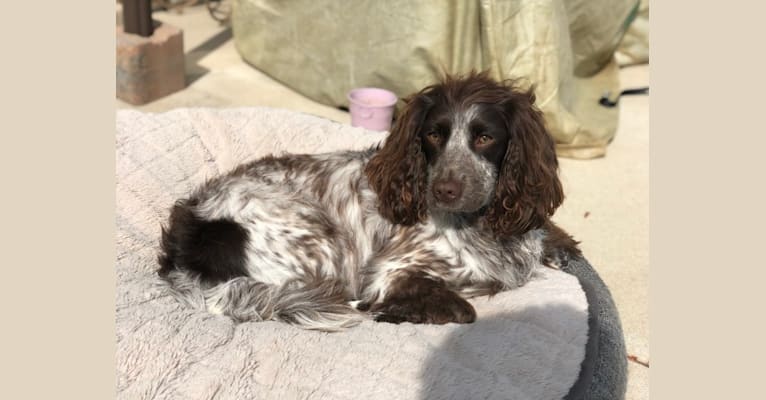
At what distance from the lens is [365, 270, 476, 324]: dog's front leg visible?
10.4ft

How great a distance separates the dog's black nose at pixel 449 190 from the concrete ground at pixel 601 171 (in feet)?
4.60

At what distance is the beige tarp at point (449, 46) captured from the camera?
548 centimetres

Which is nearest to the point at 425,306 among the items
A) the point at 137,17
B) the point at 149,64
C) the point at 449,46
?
the point at 449,46

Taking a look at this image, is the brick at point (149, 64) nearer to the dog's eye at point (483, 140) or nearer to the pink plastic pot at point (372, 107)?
the pink plastic pot at point (372, 107)

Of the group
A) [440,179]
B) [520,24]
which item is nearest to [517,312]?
[440,179]

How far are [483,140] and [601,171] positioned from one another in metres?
2.91

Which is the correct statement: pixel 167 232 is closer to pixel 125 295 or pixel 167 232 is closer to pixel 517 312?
pixel 125 295

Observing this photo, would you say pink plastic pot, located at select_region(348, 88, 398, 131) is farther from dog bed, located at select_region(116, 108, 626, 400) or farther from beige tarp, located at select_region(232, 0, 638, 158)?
dog bed, located at select_region(116, 108, 626, 400)

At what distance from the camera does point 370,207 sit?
3.60m

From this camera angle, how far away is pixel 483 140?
312 centimetres

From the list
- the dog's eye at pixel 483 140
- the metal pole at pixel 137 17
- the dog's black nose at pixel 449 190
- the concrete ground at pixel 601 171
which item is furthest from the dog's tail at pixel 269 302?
the metal pole at pixel 137 17

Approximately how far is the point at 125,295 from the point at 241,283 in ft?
1.55

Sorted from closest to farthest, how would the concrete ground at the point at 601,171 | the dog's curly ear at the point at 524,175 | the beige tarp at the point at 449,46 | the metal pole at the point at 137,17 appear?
the dog's curly ear at the point at 524,175
the concrete ground at the point at 601,171
the beige tarp at the point at 449,46
the metal pole at the point at 137,17

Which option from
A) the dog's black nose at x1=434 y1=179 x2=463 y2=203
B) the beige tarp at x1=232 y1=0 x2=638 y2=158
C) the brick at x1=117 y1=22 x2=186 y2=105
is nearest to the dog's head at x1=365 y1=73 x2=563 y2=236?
the dog's black nose at x1=434 y1=179 x2=463 y2=203
